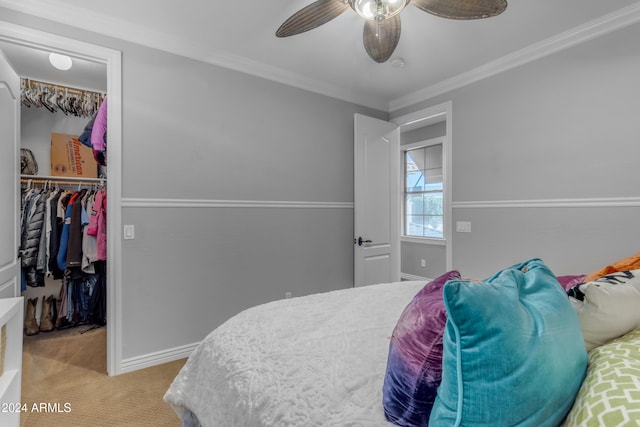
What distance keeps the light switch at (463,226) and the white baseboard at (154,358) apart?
8.72 feet

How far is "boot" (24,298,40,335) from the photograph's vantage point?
299 centimetres

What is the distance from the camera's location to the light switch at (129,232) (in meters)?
2.29

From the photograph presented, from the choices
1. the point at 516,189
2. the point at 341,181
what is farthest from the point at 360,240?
the point at 516,189

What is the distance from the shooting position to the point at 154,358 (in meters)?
2.39

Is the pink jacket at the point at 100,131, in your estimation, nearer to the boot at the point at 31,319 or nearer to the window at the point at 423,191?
the boot at the point at 31,319

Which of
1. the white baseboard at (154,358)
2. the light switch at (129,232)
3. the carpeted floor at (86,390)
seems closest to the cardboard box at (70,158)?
the light switch at (129,232)

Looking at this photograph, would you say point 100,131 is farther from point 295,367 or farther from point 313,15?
point 295,367

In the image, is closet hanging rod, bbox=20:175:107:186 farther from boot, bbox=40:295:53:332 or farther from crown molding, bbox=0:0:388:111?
crown molding, bbox=0:0:388:111

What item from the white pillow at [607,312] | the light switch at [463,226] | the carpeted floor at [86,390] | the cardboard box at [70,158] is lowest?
the carpeted floor at [86,390]

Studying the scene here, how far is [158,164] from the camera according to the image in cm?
242

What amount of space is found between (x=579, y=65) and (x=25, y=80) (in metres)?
4.77

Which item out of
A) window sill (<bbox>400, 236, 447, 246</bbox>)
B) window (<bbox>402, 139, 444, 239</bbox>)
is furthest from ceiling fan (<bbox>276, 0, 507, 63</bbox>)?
window sill (<bbox>400, 236, 447, 246</bbox>)

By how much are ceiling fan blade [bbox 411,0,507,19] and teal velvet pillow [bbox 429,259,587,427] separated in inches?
59.1

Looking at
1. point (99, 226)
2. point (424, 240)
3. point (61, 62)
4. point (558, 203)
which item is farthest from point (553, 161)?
point (61, 62)
